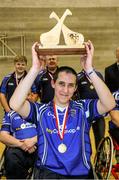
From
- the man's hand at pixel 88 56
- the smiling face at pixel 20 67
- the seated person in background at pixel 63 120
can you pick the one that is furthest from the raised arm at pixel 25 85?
the smiling face at pixel 20 67

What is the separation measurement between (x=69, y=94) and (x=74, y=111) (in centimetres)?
12

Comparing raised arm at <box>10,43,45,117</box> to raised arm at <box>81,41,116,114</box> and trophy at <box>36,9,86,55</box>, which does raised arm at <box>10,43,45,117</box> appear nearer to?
trophy at <box>36,9,86,55</box>

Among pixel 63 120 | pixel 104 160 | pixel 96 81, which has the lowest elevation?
pixel 104 160

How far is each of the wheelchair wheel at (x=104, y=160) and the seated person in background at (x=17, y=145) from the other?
538mm

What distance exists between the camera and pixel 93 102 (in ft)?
8.10

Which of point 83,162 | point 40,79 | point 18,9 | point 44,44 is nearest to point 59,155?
point 83,162

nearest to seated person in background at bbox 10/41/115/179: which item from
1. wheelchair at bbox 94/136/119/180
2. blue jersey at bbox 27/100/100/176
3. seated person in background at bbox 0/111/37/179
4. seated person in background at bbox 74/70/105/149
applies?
blue jersey at bbox 27/100/100/176

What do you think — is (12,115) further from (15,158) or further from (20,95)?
(20,95)

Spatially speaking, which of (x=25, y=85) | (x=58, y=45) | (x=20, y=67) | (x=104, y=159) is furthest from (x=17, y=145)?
(x=20, y=67)

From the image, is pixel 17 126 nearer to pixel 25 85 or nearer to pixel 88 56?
pixel 25 85

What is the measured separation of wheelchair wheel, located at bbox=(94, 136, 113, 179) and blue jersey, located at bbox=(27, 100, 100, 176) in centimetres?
37

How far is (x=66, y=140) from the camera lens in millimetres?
2307

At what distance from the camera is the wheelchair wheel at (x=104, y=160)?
2689 millimetres

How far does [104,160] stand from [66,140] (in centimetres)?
62
